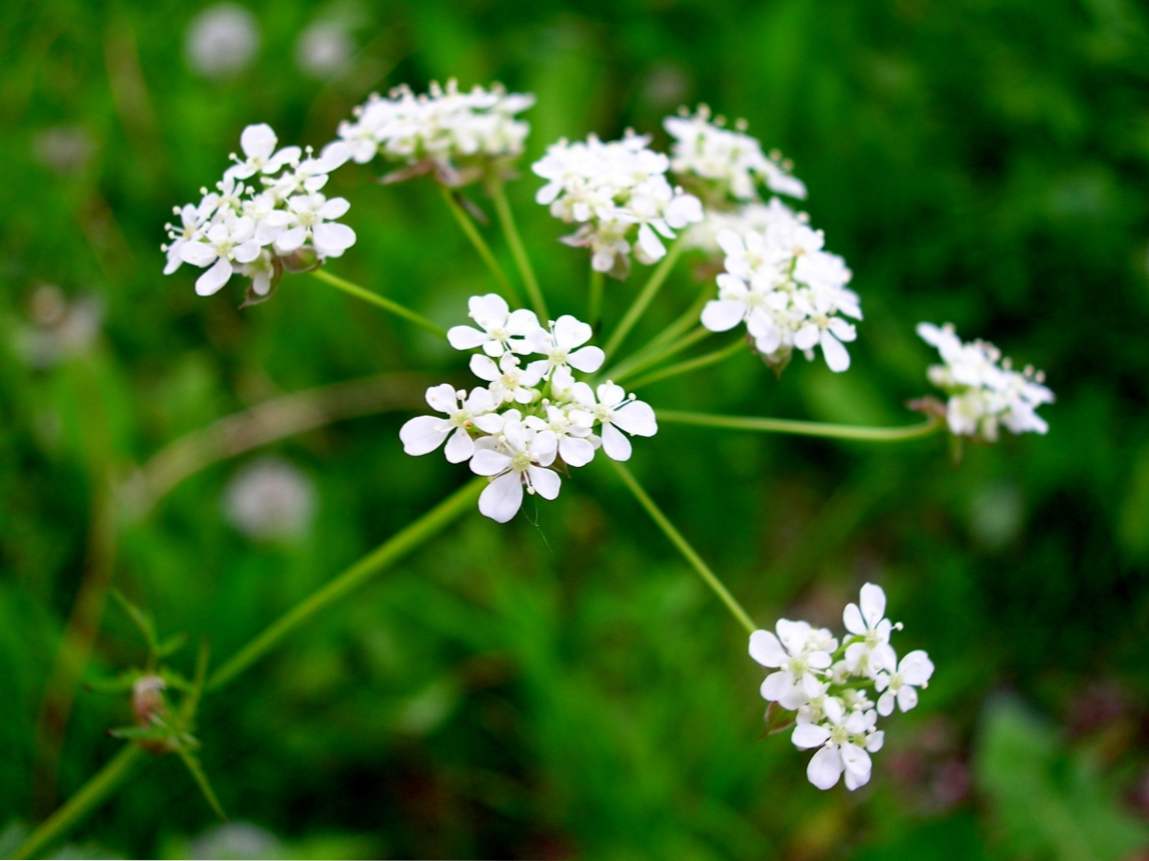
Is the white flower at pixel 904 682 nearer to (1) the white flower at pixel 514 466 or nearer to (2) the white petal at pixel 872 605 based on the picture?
(2) the white petal at pixel 872 605

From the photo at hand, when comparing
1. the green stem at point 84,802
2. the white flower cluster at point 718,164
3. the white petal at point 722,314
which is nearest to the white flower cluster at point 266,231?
the white petal at point 722,314

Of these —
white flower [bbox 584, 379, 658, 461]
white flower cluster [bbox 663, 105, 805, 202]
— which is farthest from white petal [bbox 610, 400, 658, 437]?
white flower cluster [bbox 663, 105, 805, 202]

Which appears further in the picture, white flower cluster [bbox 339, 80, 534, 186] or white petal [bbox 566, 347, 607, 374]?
white flower cluster [bbox 339, 80, 534, 186]

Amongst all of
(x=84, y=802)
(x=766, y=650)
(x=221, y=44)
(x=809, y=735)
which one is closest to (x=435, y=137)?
(x=766, y=650)

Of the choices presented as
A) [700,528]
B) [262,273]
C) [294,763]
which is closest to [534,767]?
[294,763]

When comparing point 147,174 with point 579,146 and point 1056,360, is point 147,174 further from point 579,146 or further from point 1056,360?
point 1056,360

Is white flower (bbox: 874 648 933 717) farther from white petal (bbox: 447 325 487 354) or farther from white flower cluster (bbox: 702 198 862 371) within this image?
white petal (bbox: 447 325 487 354)
